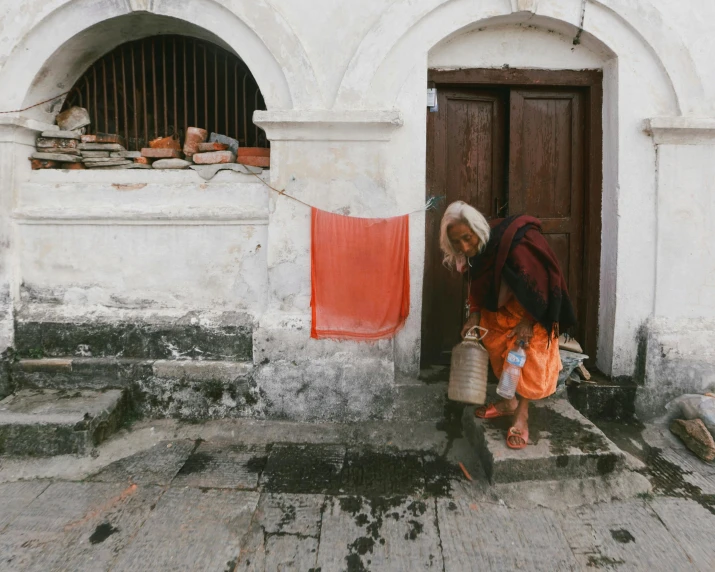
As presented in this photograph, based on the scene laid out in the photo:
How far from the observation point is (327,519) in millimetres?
2955

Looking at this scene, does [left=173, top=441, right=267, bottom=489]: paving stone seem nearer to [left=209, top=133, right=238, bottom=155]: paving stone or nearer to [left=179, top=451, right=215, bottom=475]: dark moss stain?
[left=179, top=451, right=215, bottom=475]: dark moss stain

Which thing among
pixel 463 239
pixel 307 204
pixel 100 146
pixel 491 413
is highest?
pixel 100 146

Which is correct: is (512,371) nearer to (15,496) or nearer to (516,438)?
(516,438)

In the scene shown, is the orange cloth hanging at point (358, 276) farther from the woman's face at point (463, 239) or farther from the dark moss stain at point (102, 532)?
the dark moss stain at point (102, 532)

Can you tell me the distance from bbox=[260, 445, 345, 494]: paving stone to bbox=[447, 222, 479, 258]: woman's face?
1.70 meters

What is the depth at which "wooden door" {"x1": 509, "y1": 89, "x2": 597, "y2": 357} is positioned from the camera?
443cm

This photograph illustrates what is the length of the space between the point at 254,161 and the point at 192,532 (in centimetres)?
284

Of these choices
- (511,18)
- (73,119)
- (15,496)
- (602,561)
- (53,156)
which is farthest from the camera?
(73,119)

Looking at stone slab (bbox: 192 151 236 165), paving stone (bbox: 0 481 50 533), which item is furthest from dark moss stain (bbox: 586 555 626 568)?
stone slab (bbox: 192 151 236 165)

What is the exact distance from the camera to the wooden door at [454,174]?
4.42 metres

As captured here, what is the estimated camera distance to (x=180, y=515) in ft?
9.78

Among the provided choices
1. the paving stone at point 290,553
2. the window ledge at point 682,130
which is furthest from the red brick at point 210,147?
the window ledge at point 682,130

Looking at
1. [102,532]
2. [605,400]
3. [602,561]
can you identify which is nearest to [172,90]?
[102,532]

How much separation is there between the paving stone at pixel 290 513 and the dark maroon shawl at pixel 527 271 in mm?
1729
